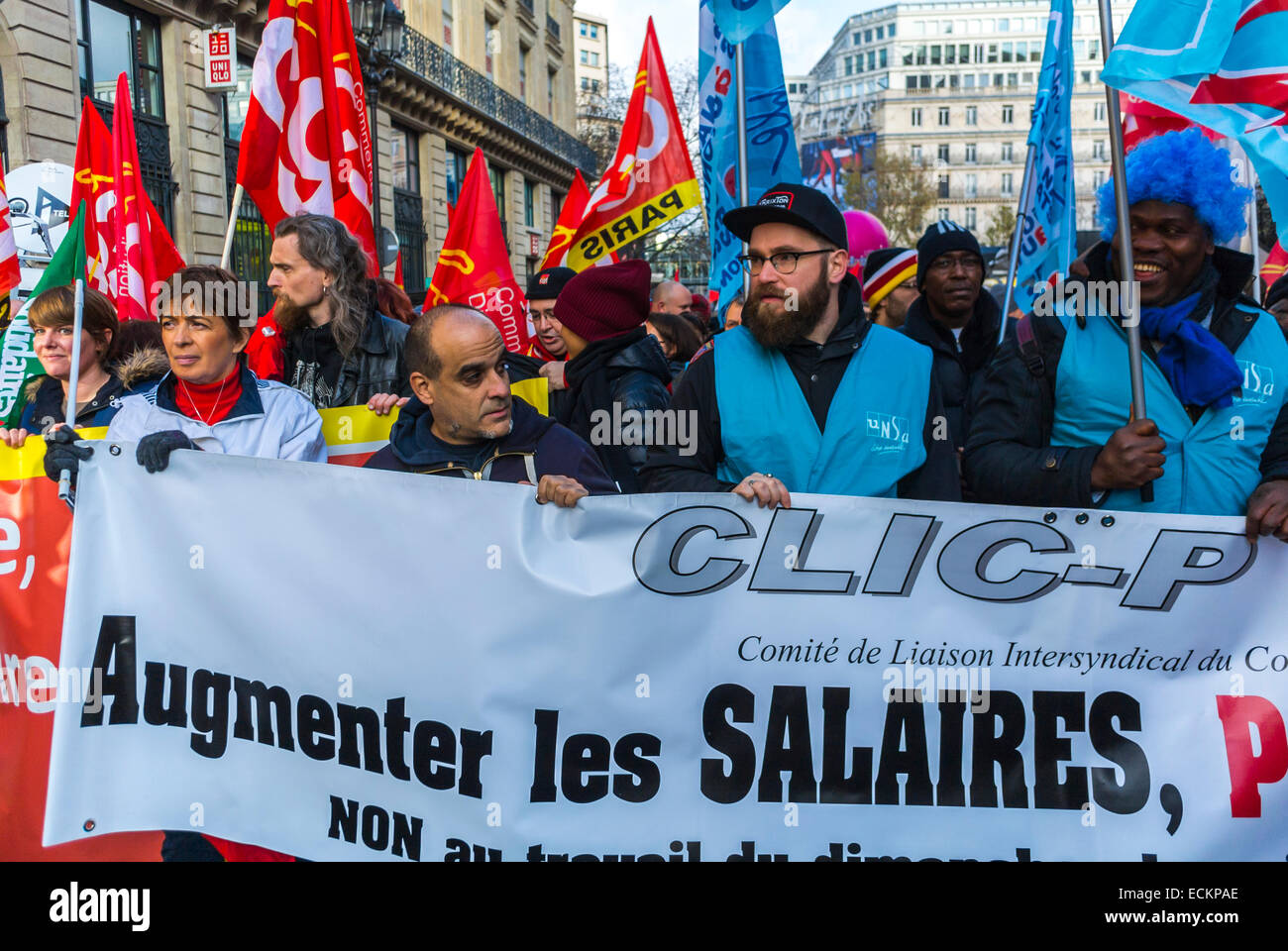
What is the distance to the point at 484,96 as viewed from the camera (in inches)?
1298

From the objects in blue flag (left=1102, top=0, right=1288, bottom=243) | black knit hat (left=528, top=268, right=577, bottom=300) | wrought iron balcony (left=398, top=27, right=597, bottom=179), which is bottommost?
black knit hat (left=528, top=268, right=577, bottom=300)

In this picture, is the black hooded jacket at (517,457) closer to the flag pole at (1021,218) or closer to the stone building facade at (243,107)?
the flag pole at (1021,218)

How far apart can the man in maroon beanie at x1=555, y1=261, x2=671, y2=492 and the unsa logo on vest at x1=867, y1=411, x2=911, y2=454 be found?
4.50ft

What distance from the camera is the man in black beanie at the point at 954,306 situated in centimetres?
506

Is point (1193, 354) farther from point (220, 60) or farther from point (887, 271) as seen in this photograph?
point (220, 60)

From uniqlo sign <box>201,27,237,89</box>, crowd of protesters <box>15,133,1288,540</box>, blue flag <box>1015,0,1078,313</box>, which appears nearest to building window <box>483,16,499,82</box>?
uniqlo sign <box>201,27,237,89</box>

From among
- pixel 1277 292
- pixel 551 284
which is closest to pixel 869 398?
pixel 551 284

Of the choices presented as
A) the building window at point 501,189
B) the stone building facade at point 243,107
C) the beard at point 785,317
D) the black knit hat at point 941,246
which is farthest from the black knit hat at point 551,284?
the building window at point 501,189

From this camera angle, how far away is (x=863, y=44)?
5295 inches

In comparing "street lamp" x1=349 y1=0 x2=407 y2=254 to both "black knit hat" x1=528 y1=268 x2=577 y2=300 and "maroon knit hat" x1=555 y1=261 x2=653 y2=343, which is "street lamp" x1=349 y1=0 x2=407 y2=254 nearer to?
"black knit hat" x1=528 y1=268 x2=577 y2=300

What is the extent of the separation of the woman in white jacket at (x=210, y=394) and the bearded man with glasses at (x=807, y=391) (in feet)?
4.12

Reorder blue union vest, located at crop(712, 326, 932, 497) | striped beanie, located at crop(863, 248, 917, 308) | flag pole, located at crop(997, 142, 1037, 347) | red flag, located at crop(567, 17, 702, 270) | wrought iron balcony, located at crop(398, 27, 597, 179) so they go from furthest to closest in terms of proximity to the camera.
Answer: wrought iron balcony, located at crop(398, 27, 597, 179) → red flag, located at crop(567, 17, 702, 270) → striped beanie, located at crop(863, 248, 917, 308) → flag pole, located at crop(997, 142, 1037, 347) → blue union vest, located at crop(712, 326, 932, 497)

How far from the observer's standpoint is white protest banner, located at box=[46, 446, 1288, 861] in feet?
9.67

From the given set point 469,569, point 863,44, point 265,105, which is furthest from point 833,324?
point 863,44
